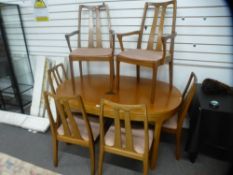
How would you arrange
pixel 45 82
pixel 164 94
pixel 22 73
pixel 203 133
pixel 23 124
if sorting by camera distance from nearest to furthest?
pixel 203 133
pixel 164 94
pixel 23 124
pixel 45 82
pixel 22 73

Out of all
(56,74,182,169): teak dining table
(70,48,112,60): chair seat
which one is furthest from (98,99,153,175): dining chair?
(70,48,112,60): chair seat


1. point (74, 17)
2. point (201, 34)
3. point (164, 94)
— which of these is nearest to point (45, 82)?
point (74, 17)

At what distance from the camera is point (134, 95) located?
1.82m

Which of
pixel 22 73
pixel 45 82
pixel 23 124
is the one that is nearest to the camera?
pixel 23 124

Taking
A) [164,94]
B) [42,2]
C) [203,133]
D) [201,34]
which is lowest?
[203,133]

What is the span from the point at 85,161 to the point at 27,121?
3.48 feet

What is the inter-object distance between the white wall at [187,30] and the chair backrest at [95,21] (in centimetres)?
9

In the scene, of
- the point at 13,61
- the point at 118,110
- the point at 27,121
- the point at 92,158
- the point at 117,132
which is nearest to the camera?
the point at 118,110

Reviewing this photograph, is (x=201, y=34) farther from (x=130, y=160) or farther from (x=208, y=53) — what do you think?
(x=130, y=160)

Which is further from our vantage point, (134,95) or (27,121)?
(27,121)

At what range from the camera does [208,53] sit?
77.8 inches

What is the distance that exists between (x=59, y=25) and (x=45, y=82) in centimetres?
81

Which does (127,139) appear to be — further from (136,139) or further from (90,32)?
(90,32)

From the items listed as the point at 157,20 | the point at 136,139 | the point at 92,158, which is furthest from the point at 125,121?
the point at 157,20
